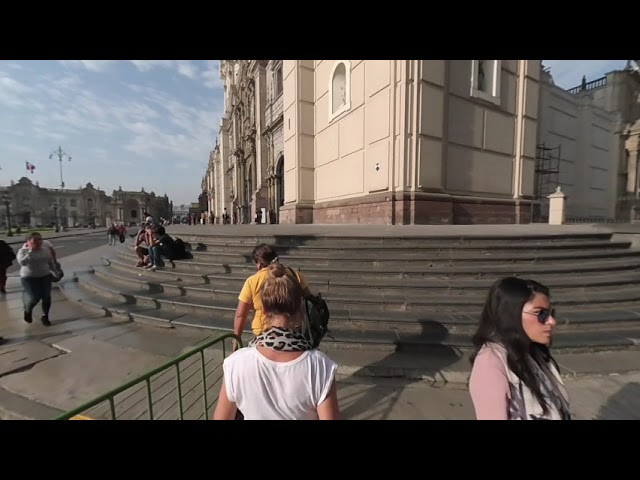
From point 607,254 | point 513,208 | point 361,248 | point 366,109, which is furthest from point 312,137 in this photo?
point 607,254

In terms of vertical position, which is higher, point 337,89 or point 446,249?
point 337,89

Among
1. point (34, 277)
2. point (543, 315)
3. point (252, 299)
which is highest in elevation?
point (543, 315)

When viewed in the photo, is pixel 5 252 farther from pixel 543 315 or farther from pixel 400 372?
pixel 543 315

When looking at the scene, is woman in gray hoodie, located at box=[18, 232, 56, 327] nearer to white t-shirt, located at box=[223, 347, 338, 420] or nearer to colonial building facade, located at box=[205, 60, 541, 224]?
white t-shirt, located at box=[223, 347, 338, 420]

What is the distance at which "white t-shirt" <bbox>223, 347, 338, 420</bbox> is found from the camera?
133 centimetres

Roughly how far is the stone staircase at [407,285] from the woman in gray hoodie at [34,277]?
2.93 feet

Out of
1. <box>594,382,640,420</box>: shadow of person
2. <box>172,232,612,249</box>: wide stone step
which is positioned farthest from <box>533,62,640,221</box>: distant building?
<box>594,382,640,420</box>: shadow of person

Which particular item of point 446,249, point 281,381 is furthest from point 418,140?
point 281,381

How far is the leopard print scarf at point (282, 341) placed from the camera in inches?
53.7

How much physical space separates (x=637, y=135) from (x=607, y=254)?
31.0 meters

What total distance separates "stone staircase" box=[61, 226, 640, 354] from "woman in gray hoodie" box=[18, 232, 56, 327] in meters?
0.89

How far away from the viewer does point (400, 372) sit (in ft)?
11.0

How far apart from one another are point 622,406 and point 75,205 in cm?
12238

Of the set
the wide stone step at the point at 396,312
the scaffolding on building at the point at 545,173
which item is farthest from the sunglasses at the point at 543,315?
the scaffolding on building at the point at 545,173
